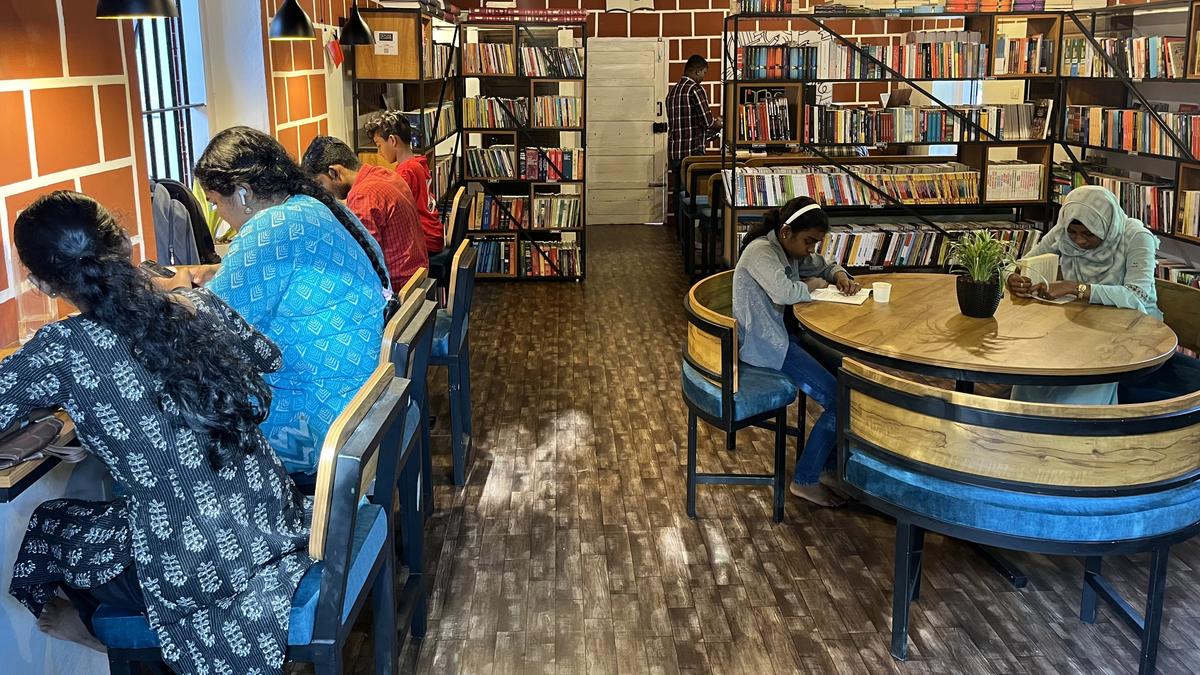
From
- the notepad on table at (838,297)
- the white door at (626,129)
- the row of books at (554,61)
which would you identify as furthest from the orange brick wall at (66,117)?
the white door at (626,129)

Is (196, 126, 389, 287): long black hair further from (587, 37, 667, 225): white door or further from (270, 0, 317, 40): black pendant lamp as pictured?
(587, 37, 667, 225): white door

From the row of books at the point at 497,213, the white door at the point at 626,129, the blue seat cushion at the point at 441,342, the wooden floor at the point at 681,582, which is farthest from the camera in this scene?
the white door at the point at 626,129

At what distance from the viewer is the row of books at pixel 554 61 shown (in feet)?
26.7

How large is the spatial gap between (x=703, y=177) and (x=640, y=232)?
221 cm

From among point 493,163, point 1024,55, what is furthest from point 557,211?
point 1024,55

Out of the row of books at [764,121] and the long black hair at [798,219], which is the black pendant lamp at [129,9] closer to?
the long black hair at [798,219]

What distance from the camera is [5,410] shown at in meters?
1.85

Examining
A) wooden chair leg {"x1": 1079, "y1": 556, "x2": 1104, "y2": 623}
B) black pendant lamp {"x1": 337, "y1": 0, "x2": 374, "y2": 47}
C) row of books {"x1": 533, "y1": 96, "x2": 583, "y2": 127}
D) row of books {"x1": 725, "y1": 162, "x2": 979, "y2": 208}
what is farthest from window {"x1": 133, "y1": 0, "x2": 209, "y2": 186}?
row of books {"x1": 533, "y1": 96, "x2": 583, "y2": 127}

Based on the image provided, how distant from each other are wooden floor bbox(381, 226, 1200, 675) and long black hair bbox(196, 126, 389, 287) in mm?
1319

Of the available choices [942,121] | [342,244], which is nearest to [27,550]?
[342,244]

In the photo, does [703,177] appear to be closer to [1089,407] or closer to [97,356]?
[1089,407]

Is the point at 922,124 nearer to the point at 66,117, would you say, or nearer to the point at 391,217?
the point at 391,217

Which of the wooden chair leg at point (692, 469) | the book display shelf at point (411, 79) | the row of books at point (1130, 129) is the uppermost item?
the book display shelf at point (411, 79)

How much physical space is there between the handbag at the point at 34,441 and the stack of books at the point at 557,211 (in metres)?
6.54
